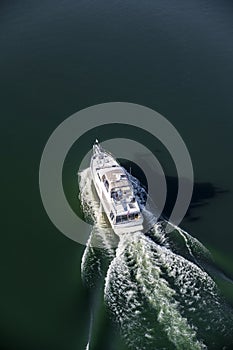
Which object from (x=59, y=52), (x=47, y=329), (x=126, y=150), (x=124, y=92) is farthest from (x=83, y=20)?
(x=47, y=329)

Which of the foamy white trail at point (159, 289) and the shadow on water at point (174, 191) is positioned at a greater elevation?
the shadow on water at point (174, 191)

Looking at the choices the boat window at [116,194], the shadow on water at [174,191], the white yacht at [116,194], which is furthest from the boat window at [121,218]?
the shadow on water at [174,191]

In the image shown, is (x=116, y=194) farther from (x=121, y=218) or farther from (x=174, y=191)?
(x=174, y=191)

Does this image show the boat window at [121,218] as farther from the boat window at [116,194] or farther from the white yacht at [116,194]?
the boat window at [116,194]

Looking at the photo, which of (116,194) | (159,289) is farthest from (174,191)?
(159,289)

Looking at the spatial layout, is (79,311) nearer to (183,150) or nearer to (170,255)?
(170,255)

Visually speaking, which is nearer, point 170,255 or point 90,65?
point 170,255
